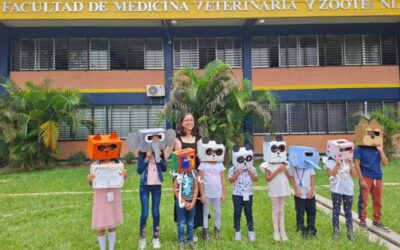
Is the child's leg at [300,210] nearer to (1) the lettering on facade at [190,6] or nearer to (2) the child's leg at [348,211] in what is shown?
(2) the child's leg at [348,211]

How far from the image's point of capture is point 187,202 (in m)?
4.74

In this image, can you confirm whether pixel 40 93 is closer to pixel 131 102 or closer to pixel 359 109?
pixel 131 102

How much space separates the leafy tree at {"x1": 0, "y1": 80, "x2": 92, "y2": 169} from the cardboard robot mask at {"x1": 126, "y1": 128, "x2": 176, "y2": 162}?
8.59 metres

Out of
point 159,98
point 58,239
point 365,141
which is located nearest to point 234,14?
point 159,98

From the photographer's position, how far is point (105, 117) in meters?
15.5

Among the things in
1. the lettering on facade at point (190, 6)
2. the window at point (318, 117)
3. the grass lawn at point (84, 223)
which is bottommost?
the grass lawn at point (84, 223)

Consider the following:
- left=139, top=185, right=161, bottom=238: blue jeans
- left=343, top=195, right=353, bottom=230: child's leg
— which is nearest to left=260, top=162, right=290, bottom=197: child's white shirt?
left=343, top=195, right=353, bottom=230: child's leg

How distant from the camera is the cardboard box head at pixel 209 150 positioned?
16.0 feet

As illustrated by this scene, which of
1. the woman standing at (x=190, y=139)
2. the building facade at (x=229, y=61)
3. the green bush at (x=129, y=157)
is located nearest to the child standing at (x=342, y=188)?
the woman standing at (x=190, y=139)

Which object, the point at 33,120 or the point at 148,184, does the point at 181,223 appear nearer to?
the point at 148,184

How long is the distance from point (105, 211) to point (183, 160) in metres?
1.08

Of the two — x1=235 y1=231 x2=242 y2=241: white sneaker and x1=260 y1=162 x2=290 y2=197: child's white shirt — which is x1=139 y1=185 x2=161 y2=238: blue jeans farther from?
x1=260 y1=162 x2=290 y2=197: child's white shirt

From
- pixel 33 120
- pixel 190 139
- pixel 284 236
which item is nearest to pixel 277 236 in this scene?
pixel 284 236

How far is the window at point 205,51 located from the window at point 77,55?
3.68 meters
